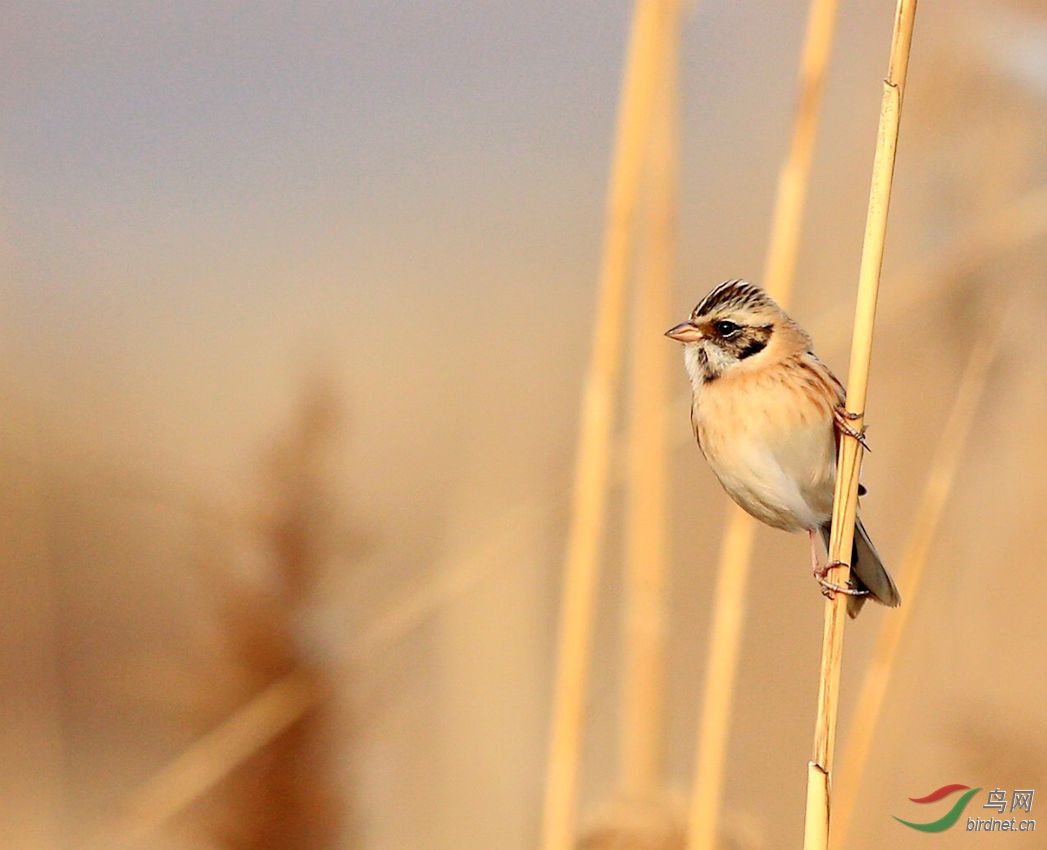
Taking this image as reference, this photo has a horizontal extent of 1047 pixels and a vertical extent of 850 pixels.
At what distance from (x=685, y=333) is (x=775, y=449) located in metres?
0.13

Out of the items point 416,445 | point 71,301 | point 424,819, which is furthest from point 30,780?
point 71,301

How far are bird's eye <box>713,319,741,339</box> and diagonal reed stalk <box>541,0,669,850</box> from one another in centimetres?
19

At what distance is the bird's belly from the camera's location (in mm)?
792

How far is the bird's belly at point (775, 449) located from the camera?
2.60 ft

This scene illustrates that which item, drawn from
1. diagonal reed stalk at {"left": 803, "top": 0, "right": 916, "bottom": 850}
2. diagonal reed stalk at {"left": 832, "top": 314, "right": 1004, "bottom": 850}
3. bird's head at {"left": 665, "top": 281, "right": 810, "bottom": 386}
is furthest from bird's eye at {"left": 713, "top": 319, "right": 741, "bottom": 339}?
diagonal reed stalk at {"left": 832, "top": 314, "right": 1004, "bottom": 850}

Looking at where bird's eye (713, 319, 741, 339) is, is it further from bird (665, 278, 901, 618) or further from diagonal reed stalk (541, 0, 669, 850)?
diagonal reed stalk (541, 0, 669, 850)

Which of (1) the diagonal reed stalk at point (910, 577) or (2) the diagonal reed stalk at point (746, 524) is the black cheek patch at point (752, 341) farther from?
(1) the diagonal reed stalk at point (910, 577)

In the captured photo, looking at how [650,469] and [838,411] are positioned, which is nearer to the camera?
[838,411]

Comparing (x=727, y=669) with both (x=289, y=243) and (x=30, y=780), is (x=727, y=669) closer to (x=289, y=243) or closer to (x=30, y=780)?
(x=30, y=780)

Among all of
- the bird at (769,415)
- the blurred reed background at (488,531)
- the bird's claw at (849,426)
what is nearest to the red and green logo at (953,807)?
the blurred reed background at (488,531)

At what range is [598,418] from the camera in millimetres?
1078

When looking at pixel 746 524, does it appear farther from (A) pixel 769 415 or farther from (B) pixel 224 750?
(B) pixel 224 750

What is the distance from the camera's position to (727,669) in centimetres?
102

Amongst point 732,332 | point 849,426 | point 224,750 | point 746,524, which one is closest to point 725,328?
point 732,332
